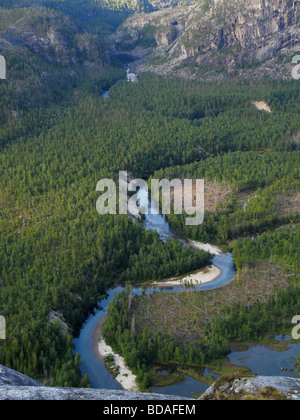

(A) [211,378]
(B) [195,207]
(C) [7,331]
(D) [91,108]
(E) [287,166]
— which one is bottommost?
(A) [211,378]

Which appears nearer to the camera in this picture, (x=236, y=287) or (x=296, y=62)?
(x=236, y=287)

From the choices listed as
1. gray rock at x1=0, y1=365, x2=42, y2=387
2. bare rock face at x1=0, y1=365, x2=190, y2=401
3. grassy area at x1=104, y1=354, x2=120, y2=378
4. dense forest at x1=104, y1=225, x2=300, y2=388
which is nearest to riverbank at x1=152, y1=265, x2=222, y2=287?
dense forest at x1=104, y1=225, x2=300, y2=388

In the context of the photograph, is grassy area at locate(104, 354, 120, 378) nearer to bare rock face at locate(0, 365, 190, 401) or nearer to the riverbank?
the riverbank

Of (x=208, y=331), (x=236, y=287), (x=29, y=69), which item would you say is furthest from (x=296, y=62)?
(x=208, y=331)

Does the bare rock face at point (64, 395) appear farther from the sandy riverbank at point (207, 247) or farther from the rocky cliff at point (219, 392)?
the sandy riverbank at point (207, 247)

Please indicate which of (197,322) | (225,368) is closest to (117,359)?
(197,322)

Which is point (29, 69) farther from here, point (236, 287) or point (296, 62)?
point (236, 287)
